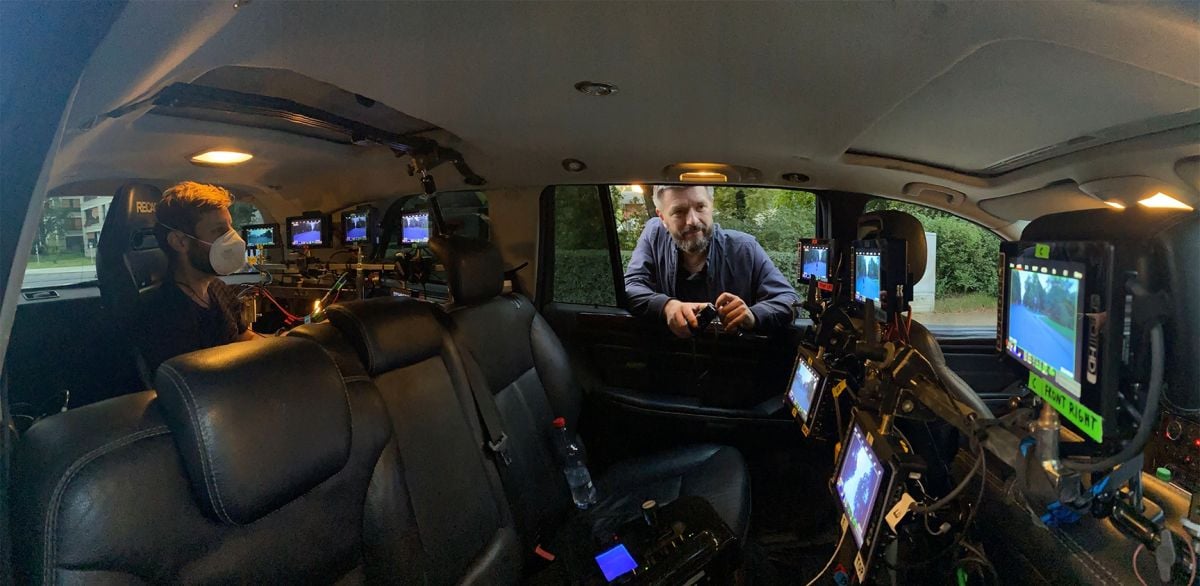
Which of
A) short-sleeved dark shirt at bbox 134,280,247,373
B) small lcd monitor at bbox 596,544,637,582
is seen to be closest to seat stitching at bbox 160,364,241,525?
small lcd monitor at bbox 596,544,637,582

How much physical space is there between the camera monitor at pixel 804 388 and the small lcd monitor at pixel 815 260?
309mm

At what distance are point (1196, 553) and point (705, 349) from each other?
189 centimetres

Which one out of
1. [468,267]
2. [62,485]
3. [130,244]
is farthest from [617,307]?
[62,485]

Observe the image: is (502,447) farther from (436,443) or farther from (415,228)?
(415,228)

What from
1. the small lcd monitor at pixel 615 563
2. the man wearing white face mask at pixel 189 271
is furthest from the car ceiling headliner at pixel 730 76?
the small lcd monitor at pixel 615 563

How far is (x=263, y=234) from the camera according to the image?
8.61 ft

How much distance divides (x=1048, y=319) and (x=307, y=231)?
276 cm

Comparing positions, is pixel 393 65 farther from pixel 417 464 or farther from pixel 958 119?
pixel 958 119

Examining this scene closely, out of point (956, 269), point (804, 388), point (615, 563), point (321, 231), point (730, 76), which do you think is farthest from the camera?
point (321, 231)

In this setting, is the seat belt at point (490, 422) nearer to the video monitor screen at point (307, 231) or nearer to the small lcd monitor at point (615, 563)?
the small lcd monitor at point (615, 563)

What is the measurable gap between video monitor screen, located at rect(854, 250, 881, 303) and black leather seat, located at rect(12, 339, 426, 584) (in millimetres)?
1249

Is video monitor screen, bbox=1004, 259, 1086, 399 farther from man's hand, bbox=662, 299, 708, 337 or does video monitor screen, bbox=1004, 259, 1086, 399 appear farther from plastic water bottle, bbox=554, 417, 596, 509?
man's hand, bbox=662, 299, 708, 337

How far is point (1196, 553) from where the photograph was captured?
3.12ft

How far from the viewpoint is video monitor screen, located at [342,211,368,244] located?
2.80 meters
